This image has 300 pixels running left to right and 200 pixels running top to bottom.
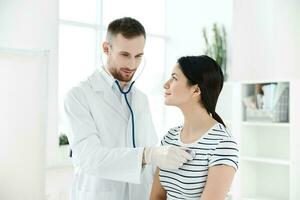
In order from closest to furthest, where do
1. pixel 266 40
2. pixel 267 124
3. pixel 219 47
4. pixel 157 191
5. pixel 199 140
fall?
pixel 199 140
pixel 157 191
pixel 267 124
pixel 266 40
pixel 219 47

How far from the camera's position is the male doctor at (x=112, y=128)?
5.32ft

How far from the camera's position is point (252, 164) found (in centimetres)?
374

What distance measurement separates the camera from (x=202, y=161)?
1513 mm

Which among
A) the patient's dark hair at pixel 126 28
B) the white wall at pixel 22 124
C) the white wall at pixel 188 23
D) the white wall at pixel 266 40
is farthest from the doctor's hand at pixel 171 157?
the white wall at pixel 188 23

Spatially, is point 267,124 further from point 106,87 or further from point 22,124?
point 22,124

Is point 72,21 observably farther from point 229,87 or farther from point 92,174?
point 92,174

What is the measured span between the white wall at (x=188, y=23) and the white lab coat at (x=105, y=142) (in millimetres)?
2555

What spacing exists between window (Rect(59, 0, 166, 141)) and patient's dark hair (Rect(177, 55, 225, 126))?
207 cm

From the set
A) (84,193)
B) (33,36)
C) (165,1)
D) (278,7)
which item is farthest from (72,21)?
(84,193)

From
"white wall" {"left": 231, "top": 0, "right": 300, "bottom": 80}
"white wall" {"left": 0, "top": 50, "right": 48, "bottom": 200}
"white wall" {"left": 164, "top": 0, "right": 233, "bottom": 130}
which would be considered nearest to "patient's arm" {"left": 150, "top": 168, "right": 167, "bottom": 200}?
"white wall" {"left": 0, "top": 50, "right": 48, "bottom": 200}

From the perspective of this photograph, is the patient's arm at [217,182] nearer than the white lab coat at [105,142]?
Yes

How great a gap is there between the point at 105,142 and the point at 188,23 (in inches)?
118

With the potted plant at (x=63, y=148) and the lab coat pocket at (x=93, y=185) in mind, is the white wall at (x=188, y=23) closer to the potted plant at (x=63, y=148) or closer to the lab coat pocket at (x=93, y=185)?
the potted plant at (x=63, y=148)

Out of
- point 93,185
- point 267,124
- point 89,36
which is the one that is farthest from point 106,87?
point 89,36
